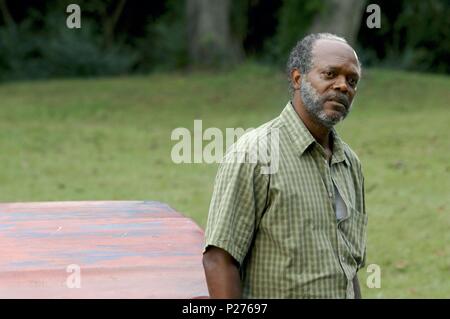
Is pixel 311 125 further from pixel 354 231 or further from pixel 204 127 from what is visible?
pixel 204 127

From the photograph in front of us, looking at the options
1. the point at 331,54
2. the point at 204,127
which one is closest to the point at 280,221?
the point at 331,54

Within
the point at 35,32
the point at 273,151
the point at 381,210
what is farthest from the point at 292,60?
the point at 35,32

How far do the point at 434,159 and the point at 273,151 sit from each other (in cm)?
979

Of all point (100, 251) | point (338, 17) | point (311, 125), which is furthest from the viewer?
point (338, 17)

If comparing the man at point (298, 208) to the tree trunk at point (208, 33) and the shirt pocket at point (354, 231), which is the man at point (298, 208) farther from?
the tree trunk at point (208, 33)

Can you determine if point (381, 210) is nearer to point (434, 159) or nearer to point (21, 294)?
point (434, 159)

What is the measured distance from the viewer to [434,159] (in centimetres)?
1289

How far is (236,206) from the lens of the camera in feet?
10.9

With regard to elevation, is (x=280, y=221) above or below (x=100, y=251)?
above

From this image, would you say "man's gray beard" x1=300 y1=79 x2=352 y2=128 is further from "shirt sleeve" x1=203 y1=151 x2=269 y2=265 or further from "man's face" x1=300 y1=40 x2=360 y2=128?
"shirt sleeve" x1=203 y1=151 x2=269 y2=265

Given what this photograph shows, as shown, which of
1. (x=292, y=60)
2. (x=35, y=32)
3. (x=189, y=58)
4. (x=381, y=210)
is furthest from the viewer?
(x=35, y=32)

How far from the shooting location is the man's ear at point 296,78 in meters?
3.60

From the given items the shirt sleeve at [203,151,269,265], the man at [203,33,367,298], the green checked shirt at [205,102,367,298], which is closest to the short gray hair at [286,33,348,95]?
the man at [203,33,367,298]

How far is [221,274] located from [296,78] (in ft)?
2.58
